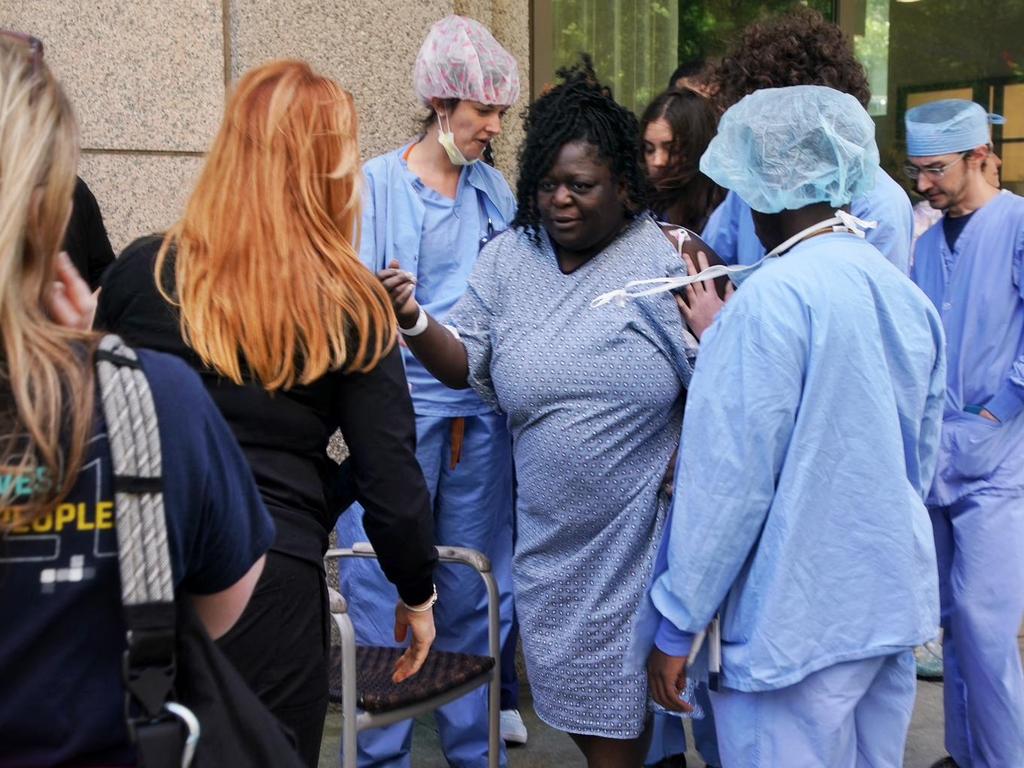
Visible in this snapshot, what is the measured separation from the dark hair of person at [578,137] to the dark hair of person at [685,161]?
0.51m

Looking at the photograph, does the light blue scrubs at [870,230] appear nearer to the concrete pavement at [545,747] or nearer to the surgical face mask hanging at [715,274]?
the surgical face mask hanging at [715,274]

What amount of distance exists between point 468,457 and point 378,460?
1549 millimetres

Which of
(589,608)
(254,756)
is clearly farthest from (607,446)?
(254,756)

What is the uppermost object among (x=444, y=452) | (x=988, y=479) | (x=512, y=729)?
(x=444, y=452)

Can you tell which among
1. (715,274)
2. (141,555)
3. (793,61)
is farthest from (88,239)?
(141,555)

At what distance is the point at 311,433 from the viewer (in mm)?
2377

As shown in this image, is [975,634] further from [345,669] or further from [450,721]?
[345,669]

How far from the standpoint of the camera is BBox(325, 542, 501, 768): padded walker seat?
3.02m

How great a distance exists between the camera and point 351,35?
4.50 metres

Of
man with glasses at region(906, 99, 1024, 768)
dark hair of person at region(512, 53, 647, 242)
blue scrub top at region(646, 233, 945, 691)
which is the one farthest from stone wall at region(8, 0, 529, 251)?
blue scrub top at region(646, 233, 945, 691)

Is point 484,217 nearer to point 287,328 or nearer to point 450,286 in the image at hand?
point 450,286

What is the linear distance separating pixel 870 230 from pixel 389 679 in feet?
5.22

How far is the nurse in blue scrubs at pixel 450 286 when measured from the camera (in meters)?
3.94

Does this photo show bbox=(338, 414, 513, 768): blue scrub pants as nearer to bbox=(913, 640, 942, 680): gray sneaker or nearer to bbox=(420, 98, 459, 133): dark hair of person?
bbox=(420, 98, 459, 133): dark hair of person
